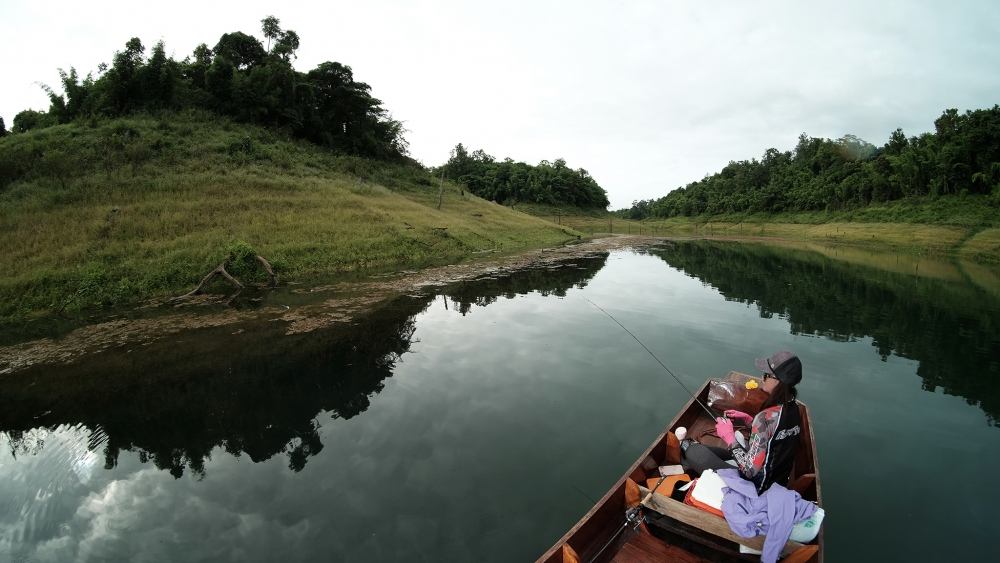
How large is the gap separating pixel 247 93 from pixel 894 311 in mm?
57325

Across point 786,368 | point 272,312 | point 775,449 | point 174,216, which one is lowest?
point 272,312

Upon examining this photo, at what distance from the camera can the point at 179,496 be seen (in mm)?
6434

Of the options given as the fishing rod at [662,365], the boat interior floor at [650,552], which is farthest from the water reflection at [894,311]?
the boat interior floor at [650,552]

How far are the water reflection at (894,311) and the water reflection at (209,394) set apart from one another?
14.3 meters

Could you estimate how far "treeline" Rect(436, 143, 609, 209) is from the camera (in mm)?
98375

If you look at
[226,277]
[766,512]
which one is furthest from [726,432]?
[226,277]

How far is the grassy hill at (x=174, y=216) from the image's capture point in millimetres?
18266

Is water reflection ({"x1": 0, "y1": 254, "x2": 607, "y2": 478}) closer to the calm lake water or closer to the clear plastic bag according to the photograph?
the calm lake water

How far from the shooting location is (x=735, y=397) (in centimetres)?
792

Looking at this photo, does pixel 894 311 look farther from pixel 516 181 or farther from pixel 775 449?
pixel 516 181

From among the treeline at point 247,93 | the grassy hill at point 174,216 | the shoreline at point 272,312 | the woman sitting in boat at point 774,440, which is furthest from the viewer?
the treeline at point 247,93

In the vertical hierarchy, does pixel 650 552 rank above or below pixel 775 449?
below

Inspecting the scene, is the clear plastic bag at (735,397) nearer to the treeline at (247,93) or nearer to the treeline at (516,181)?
the treeline at (247,93)

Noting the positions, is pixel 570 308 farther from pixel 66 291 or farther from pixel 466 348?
pixel 66 291
